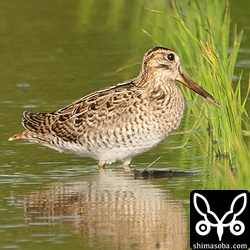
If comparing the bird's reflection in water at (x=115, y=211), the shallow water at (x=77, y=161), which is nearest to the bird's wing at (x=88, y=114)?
the shallow water at (x=77, y=161)

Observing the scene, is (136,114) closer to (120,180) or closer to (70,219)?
(120,180)

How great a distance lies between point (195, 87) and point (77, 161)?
1.43m

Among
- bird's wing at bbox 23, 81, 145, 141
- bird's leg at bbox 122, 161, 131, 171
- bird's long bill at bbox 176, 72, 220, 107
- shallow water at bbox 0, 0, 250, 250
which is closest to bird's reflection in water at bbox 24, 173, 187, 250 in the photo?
shallow water at bbox 0, 0, 250, 250

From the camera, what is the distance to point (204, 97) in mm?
11242

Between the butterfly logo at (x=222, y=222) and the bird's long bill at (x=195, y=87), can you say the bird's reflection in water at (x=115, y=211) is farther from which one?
the bird's long bill at (x=195, y=87)

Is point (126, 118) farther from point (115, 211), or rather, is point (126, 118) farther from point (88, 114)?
point (115, 211)

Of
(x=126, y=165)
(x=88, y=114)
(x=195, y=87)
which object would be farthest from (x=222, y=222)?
(x=88, y=114)

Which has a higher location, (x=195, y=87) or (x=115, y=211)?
(x=195, y=87)

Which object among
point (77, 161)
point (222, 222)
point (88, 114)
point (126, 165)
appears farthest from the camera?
point (77, 161)

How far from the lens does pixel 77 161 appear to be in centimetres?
1217

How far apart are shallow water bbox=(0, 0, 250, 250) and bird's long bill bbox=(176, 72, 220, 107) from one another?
1.86ft

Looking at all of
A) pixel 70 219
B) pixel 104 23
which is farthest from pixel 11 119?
pixel 104 23

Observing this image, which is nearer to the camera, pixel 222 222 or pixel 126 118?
pixel 222 222

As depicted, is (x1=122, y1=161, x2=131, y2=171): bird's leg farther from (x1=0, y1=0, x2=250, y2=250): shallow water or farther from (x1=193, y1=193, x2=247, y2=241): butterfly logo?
(x1=193, y1=193, x2=247, y2=241): butterfly logo
